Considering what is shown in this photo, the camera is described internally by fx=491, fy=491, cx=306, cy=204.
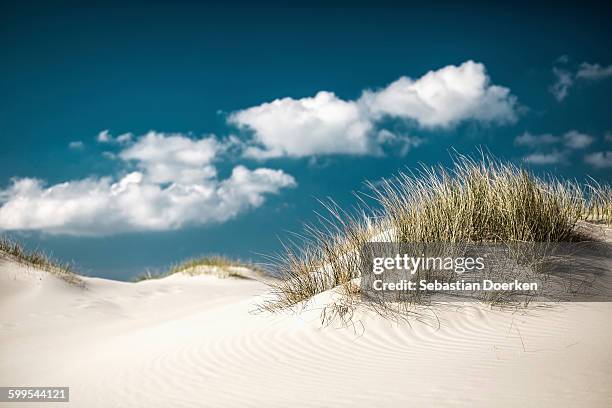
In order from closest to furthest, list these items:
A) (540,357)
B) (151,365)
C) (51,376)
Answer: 1. (540,357)
2. (151,365)
3. (51,376)

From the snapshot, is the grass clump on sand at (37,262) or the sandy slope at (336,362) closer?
the sandy slope at (336,362)

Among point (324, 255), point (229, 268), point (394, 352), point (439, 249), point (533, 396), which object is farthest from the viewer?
point (229, 268)

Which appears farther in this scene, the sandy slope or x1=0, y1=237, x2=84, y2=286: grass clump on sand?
x1=0, y1=237, x2=84, y2=286: grass clump on sand

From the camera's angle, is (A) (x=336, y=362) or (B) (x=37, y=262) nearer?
(A) (x=336, y=362)

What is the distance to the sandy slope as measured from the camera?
131 inches

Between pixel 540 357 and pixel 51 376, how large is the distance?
4684 mm

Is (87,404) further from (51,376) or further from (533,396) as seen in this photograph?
(533,396)

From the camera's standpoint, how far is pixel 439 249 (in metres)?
5.62

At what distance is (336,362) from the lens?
4.16 metres

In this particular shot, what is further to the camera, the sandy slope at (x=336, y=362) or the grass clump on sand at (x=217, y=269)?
the grass clump on sand at (x=217, y=269)

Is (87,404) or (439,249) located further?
(439,249)

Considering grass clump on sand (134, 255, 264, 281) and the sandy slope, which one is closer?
the sandy slope

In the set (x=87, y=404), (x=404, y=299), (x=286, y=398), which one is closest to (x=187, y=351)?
(x=87, y=404)

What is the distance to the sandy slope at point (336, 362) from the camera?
10.9 ft
